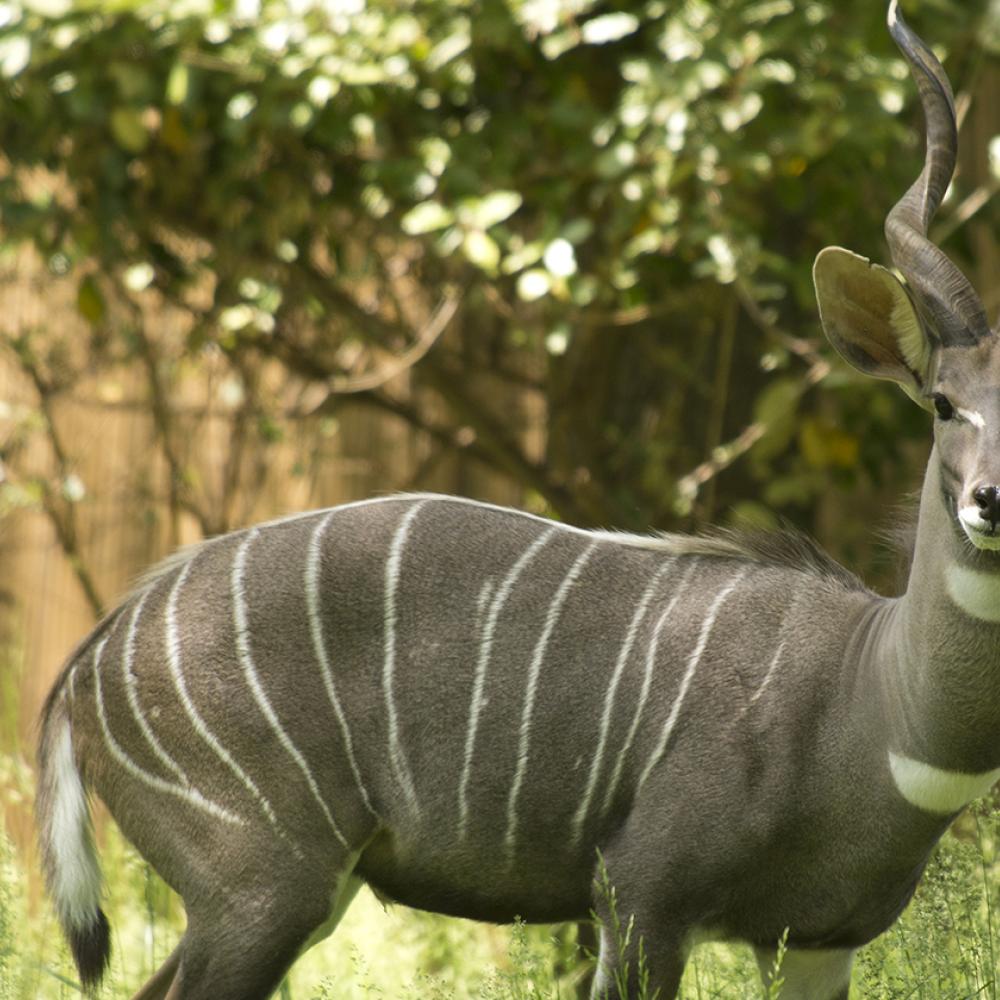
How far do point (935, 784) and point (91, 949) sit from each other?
144 cm

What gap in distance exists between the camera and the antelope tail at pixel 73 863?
2.93m

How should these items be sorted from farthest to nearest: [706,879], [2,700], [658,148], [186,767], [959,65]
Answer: [2,700]
[959,65]
[658,148]
[186,767]
[706,879]

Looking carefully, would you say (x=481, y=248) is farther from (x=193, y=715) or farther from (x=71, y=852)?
(x=71, y=852)

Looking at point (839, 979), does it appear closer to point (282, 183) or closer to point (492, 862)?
point (492, 862)

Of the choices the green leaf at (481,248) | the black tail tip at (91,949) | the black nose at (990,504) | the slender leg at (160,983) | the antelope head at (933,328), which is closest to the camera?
the black nose at (990,504)

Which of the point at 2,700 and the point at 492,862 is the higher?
the point at 492,862

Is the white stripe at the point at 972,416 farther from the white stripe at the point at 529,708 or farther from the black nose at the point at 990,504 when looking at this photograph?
the white stripe at the point at 529,708

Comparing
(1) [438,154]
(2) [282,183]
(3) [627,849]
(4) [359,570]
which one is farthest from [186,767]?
(2) [282,183]

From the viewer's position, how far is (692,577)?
9.84 ft

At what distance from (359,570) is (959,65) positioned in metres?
2.67

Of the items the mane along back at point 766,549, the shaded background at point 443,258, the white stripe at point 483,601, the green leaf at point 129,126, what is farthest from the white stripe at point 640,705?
the green leaf at point 129,126

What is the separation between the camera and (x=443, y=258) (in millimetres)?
5117

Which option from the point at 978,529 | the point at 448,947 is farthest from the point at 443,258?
the point at 978,529

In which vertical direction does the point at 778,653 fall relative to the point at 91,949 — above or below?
above
